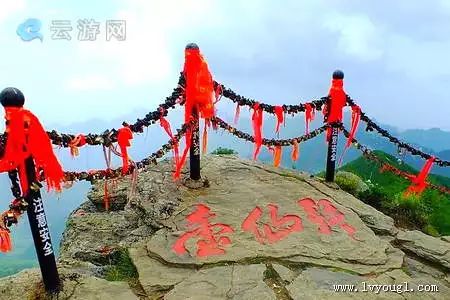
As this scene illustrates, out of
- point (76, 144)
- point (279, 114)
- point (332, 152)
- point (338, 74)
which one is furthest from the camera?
point (332, 152)

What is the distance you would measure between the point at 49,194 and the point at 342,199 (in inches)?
179

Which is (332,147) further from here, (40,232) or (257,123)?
(40,232)

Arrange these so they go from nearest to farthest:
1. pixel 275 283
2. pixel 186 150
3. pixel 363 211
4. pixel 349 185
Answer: pixel 275 283
pixel 186 150
pixel 363 211
pixel 349 185

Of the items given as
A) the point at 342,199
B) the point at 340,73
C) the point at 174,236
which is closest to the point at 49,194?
the point at 174,236

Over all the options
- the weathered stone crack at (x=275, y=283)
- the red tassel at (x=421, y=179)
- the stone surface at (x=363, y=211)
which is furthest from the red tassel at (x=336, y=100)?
the weathered stone crack at (x=275, y=283)

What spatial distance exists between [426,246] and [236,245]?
283 centimetres

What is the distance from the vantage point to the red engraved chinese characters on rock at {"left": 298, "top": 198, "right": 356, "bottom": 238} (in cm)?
670

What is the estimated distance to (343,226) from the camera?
22.3 ft

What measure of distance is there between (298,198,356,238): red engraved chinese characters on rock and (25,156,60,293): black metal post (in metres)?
3.35

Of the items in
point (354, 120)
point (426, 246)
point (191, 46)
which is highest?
point (191, 46)

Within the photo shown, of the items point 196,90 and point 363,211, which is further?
point 363,211

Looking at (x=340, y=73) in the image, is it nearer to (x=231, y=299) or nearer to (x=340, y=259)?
(x=340, y=259)

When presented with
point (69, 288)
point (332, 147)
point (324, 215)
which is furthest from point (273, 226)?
point (69, 288)

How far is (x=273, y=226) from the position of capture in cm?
645
